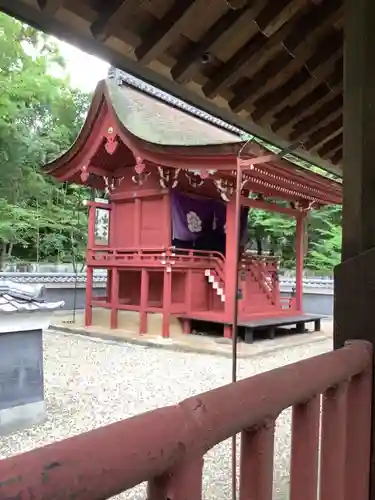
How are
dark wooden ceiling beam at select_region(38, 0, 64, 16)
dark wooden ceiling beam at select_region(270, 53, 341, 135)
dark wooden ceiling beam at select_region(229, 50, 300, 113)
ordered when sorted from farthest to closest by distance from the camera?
dark wooden ceiling beam at select_region(270, 53, 341, 135) < dark wooden ceiling beam at select_region(229, 50, 300, 113) < dark wooden ceiling beam at select_region(38, 0, 64, 16)

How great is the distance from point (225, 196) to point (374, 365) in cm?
702

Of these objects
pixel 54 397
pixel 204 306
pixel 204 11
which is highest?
pixel 204 11

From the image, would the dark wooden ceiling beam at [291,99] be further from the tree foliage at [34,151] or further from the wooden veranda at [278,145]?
the tree foliage at [34,151]

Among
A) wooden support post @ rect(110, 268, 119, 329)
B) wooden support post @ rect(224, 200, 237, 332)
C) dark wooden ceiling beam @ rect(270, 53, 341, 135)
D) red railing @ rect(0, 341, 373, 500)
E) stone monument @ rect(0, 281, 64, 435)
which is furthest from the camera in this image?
wooden support post @ rect(110, 268, 119, 329)

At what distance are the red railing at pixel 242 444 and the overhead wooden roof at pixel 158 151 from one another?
6078 millimetres

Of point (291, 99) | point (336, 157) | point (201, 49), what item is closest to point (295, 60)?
point (291, 99)

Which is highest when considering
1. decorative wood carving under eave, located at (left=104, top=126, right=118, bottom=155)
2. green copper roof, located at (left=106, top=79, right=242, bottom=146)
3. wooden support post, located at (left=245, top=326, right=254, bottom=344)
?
green copper roof, located at (left=106, top=79, right=242, bottom=146)

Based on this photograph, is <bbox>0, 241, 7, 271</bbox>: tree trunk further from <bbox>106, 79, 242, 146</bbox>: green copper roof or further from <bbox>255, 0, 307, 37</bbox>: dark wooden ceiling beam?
<bbox>255, 0, 307, 37</bbox>: dark wooden ceiling beam

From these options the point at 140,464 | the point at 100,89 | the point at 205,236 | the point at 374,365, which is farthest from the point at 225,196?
the point at 140,464

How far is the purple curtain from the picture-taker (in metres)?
8.91

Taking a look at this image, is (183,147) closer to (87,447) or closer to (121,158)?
(121,158)

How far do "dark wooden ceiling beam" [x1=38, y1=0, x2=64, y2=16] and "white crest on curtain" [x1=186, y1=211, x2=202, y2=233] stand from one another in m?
7.83

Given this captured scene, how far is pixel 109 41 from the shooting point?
5.29ft

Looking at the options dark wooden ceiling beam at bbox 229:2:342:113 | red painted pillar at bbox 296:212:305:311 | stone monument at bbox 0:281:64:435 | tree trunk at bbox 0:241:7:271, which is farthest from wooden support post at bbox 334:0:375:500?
tree trunk at bbox 0:241:7:271
